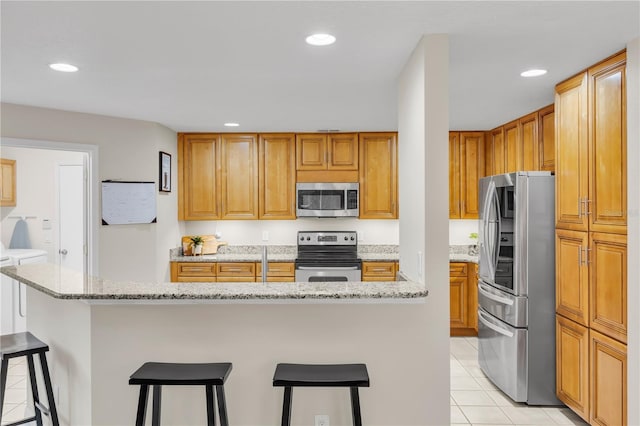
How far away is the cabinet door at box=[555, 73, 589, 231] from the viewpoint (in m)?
2.77

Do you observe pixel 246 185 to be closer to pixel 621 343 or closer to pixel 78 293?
pixel 78 293

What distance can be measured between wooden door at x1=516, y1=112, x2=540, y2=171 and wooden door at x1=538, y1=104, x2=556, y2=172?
0.06 metres

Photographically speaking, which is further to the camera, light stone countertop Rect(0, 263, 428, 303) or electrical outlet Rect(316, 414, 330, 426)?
electrical outlet Rect(316, 414, 330, 426)

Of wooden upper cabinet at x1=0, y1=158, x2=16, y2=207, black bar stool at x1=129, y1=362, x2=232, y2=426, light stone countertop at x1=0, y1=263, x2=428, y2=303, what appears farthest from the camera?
wooden upper cabinet at x1=0, y1=158, x2=16, y2=207

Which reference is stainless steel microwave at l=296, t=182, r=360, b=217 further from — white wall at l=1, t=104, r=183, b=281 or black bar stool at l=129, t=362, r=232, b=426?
black bar stool at l=129, t=362, r=232, b=426

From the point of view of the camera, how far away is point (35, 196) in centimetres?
535

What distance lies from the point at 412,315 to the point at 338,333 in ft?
1.30

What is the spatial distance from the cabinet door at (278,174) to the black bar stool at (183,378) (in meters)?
3.20

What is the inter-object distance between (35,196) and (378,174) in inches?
163

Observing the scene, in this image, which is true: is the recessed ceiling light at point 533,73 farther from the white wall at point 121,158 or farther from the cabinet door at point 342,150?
the white wall at point 121,158

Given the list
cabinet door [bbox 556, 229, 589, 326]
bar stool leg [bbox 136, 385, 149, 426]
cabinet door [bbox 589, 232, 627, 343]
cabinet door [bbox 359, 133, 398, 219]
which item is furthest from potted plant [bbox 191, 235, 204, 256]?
cabinet door [bbox 589, 232, 627, 343]

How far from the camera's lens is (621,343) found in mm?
2443

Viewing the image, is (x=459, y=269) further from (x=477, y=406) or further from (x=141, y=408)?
(x=141, y=408)

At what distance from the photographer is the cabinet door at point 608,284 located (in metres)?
2.43
